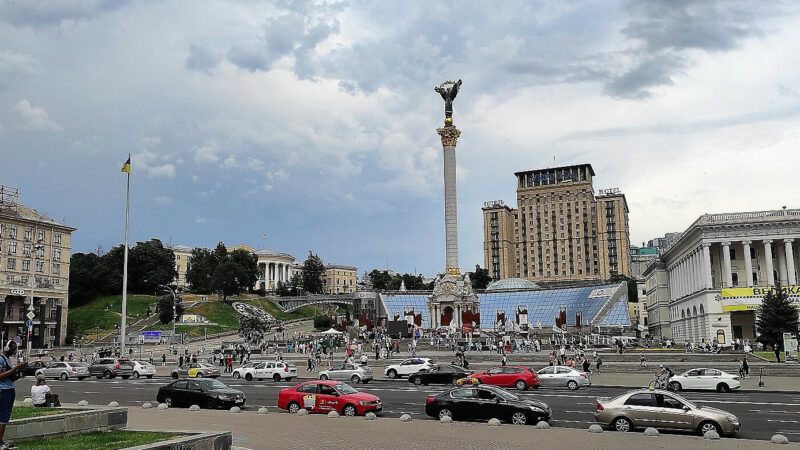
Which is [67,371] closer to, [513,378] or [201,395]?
[201,395]

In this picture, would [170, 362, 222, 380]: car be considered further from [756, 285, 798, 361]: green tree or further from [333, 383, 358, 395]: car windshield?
[756, 285, 798, 361]: green tree

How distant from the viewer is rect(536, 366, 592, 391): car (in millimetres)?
36375

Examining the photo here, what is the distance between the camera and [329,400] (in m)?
25.1

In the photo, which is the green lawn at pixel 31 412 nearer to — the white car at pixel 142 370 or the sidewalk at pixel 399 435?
the sidewalk at pixel 399 435

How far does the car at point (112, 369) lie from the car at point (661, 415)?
39044 millimetres

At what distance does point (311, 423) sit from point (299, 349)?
171 ft

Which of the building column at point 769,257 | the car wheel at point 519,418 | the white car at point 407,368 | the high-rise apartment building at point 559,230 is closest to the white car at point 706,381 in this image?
the white car at point 407,368

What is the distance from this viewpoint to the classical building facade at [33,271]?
88.0 m

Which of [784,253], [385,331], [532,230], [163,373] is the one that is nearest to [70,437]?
[163,373]

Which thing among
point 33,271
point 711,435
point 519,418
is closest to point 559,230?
point 33,271

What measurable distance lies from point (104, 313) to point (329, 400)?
10015 centimetres

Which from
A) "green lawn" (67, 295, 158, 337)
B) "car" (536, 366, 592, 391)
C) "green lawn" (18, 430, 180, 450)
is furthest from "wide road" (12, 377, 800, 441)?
"green lawn" (67, 295, 158, 337)

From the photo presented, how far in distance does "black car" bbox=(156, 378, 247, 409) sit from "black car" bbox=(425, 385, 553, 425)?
8.67m

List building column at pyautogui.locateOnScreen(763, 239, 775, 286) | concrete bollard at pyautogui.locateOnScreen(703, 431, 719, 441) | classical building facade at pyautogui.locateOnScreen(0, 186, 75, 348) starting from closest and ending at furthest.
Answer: concrete bollard at pyautogui.locateOnScreen(703, 431, 719, 441), building column at pyautogui.locateOnScreen(763, 239, 775, 286), classical building facade at pyautogui.locateOnScreen(0, 186, 75, 348)
